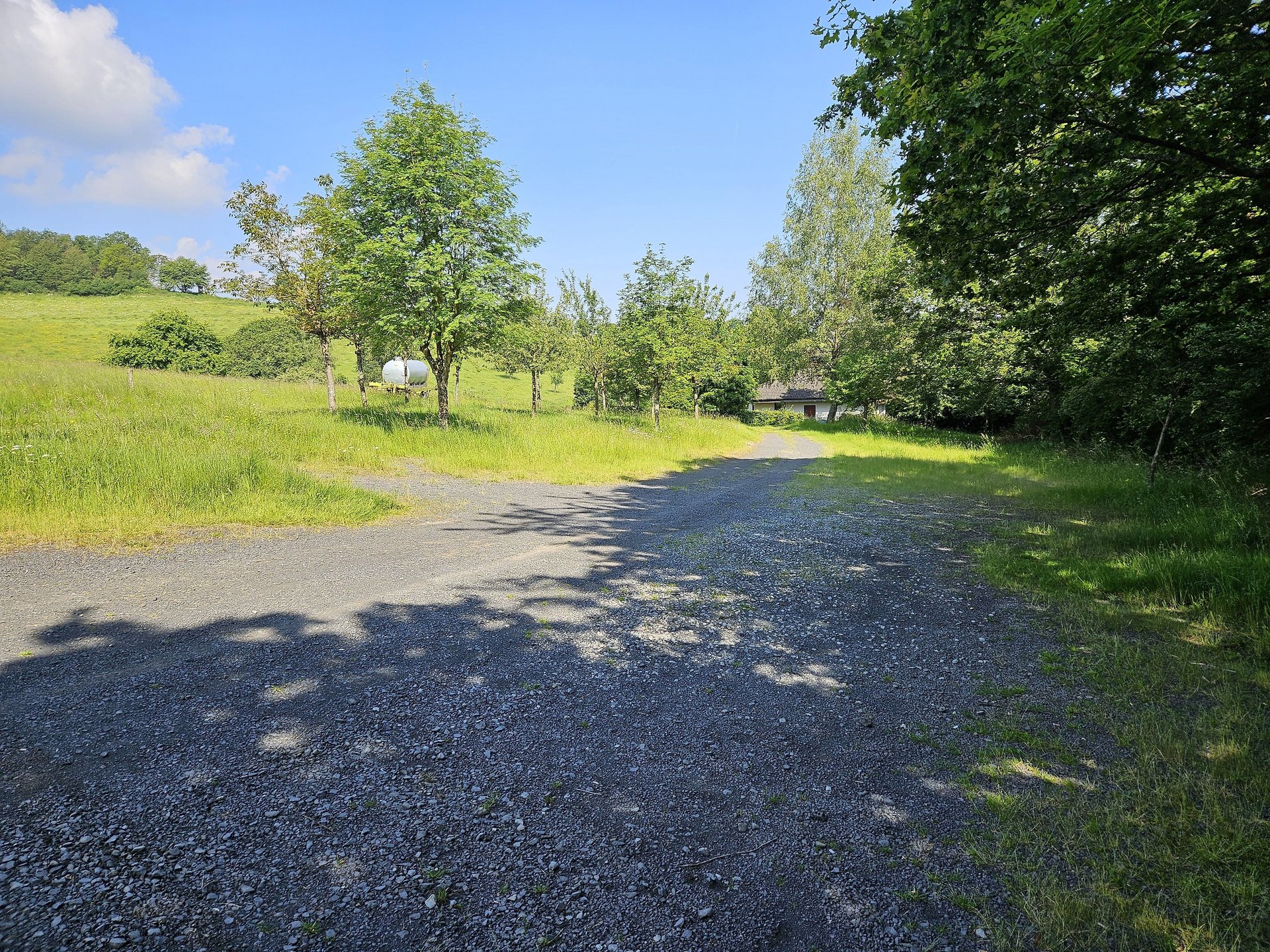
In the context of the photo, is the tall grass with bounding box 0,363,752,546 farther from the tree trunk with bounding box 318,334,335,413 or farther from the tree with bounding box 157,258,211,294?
the tree with bounding box 157,258,211,294

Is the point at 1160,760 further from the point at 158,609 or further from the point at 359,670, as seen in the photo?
the point at 158,609

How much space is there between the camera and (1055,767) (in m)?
2.95

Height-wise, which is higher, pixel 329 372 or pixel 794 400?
pixel 794 400

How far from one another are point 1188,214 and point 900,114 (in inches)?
167

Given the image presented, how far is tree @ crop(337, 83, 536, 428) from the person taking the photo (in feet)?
45.0

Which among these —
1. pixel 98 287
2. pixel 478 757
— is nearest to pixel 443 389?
pixel 478 757

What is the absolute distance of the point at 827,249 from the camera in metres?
38.2

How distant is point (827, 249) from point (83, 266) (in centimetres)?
10190

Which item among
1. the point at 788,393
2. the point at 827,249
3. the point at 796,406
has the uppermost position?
the point at 827,249

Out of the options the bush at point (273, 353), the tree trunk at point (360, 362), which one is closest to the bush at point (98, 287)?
the bush at point (273, 353)

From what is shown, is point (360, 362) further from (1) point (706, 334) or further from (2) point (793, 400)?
(2) point (793, 400)

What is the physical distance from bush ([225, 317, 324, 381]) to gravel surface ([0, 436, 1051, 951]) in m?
44.2

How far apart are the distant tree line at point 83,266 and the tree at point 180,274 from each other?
8 cm

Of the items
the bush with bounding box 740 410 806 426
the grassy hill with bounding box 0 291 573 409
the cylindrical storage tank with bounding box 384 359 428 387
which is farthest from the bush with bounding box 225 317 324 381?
the bush with bounding box 740 410 806 426
